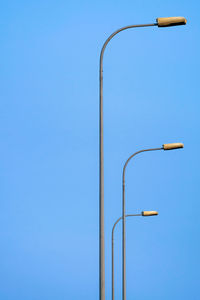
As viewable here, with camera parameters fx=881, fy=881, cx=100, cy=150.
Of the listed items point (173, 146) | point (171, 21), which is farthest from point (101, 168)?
point (173, 146)

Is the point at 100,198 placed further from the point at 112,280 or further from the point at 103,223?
the point at 112,280

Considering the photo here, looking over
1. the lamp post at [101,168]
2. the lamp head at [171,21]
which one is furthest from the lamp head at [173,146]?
the lamp head at [171,21]

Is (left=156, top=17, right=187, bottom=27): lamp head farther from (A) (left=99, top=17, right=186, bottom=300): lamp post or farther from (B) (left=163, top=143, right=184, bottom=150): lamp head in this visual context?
(B) (left=163, top=143, right=184, bottom=150): lamp head

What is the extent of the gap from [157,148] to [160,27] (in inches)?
470

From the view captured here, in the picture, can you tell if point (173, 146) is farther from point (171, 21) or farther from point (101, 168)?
point (101, 168)

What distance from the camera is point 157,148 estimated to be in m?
30.6

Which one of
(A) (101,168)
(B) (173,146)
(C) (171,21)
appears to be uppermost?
(C) (171,21)

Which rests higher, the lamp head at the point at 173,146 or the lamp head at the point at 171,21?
the lamp head at the point at 171,21

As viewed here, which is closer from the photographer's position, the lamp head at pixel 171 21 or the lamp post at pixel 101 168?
the lamp post at pixel 101 168

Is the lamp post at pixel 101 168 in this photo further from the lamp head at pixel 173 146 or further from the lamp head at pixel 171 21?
the lamp head at pixel 173 146

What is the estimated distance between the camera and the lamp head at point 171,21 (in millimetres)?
18859

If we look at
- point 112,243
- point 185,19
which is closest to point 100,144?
point 185,19

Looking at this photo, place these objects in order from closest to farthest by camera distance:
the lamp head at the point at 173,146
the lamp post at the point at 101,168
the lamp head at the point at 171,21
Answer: the lamp post at the point at 101,168 < the lamp head at the point at 171,21 < the lamp head at the point at 173,146

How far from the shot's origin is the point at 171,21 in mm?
18938
